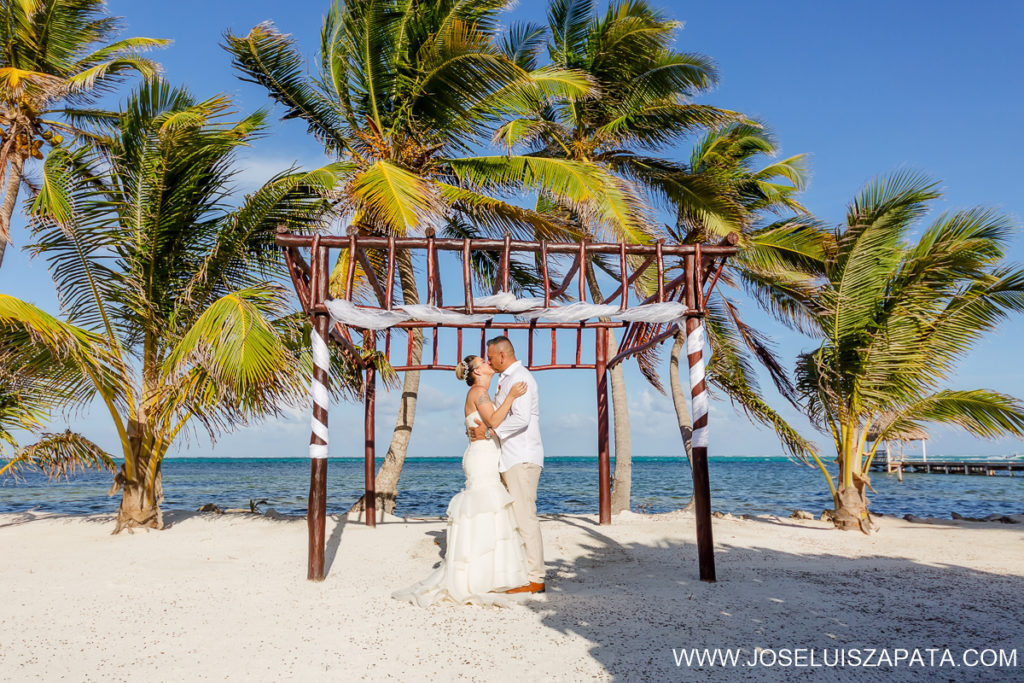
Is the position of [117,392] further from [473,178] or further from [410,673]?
[410,673]

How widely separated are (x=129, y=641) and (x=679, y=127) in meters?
A: 12.1

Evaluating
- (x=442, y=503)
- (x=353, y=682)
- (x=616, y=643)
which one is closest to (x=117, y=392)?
(x=353, y=682)

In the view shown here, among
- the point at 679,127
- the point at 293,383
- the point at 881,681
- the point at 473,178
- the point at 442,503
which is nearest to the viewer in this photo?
the point at 881,681

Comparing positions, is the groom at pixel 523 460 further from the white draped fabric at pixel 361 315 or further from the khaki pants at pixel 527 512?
the white draped fabric at pixel 361 315

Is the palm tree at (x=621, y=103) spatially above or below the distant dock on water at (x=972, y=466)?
above

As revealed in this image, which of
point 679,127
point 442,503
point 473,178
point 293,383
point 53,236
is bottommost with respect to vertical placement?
point 442,503

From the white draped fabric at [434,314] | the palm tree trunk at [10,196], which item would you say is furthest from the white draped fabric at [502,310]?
the palm tree trunk at [10,196]

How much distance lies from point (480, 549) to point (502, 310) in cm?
217

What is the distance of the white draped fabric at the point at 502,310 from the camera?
616 cm

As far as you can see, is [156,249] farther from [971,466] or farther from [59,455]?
[971,466]

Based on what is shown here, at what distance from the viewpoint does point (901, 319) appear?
1015 centimetres

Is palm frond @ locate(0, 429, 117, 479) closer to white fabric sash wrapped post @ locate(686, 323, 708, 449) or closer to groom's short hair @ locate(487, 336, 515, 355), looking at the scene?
groom's short hair @ locate(487, 336, 515, 355)

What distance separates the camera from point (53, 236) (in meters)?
9.19

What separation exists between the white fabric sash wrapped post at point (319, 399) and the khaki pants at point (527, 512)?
6.00ft
